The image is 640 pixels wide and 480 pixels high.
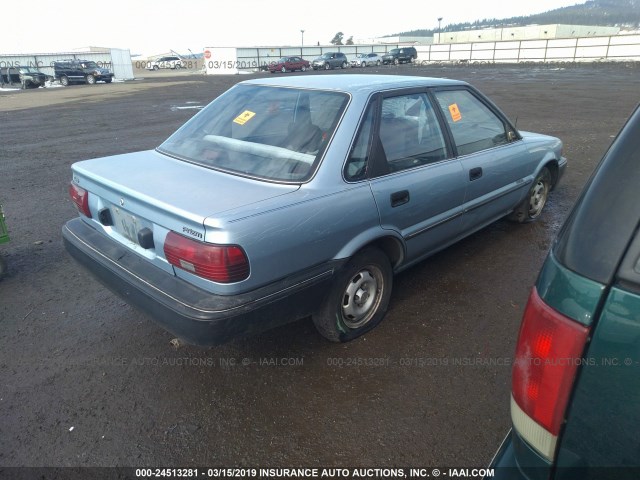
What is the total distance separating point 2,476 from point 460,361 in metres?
2.57

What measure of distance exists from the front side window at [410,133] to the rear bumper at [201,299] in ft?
3.09

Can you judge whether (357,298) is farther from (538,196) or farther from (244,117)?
(538,196)

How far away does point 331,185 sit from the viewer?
262 centimetres

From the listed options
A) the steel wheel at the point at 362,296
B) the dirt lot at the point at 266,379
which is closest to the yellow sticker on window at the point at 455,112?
the dirt lot at the point at 266,379

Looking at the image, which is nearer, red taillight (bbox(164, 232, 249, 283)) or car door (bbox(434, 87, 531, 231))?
red taillight (bbox(164, 232, 249, 283))

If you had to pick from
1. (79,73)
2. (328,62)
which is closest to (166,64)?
(328,62)

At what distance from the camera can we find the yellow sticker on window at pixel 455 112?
11.9 feet

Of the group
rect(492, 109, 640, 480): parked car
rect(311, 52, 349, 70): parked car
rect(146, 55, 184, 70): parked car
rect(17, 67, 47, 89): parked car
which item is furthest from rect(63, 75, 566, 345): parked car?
rect(146, 55, 184, 70): parked car

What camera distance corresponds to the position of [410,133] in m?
3.24

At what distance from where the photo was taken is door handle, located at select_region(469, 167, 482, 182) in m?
3.63

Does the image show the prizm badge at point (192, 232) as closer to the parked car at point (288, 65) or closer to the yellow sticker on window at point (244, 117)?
the yellow sticker on window at point (244, 117)

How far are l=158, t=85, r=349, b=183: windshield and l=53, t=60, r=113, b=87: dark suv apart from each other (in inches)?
1526

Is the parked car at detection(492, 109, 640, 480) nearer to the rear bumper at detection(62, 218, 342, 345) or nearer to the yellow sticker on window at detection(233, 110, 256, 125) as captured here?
the rear bumper at detection(62, 218, 342, 345)

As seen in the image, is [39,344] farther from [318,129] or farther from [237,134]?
[318,129]
